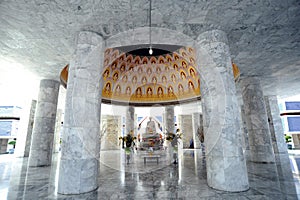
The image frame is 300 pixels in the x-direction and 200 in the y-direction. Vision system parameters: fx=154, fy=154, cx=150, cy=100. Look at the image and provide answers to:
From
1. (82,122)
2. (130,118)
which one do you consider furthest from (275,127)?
(82,122)

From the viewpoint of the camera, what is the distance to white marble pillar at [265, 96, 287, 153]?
12.7 m

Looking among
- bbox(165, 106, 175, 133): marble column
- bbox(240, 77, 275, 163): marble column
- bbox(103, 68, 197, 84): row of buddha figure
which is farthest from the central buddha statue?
bbox(240, 77, 275, 163): marble column

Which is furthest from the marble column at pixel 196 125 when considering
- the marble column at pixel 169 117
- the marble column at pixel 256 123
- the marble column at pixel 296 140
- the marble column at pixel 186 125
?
the marble column at pixel 296 140

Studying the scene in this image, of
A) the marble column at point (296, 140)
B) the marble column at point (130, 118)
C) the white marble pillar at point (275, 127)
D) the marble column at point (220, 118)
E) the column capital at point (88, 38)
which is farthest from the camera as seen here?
the marble column at point (296, 140)

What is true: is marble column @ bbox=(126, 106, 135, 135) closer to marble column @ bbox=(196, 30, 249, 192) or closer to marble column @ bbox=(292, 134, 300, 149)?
marble column @ bbox=(196, 30, 249, 192)

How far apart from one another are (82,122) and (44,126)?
5891 millimetres

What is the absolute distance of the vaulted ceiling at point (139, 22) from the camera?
4.16 m

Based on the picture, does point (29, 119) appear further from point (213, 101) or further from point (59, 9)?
point (213, 101)

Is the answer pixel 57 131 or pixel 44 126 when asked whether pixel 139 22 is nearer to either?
pixel 44 126

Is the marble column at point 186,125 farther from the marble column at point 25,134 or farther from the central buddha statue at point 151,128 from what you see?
the marble column at point 25,134

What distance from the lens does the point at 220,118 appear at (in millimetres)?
4414

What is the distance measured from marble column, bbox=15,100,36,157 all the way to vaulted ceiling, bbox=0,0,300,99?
781 cm

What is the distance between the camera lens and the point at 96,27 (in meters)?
4.85

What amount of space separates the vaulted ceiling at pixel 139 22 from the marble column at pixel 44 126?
2630 mm
